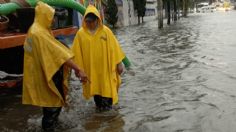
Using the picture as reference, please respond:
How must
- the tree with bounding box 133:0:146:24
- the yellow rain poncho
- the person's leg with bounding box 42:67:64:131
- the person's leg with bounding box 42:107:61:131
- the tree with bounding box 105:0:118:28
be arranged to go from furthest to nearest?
the tree with bounding box 133:0:146:24 → the tree with bounding box 105:0:118:28 → the person's leg with bounding box 42:107:61:131 → the person's leg with bounding box 42:67:64:131 → the yellow rain poncho

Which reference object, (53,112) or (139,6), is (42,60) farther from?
(139,6)

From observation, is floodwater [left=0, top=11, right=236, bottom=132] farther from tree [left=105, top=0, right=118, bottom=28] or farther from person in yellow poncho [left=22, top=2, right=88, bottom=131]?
tree [left=105, top=0, right=118, bottom=28]

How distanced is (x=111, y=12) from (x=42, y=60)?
3366 cm

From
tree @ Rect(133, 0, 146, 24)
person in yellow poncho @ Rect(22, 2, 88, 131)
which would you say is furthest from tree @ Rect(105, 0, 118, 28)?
person in yellow poncho @ Rect(22, 2, 88, 131)

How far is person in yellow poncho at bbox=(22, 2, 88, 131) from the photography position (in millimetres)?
6008

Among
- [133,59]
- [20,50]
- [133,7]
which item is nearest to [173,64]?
[133,59]

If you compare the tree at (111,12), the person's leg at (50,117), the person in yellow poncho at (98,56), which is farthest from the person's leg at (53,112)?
the tree at (111,12)

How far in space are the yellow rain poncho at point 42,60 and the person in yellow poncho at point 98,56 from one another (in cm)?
109

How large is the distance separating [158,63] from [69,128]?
6.83 meters

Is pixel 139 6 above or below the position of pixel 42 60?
below

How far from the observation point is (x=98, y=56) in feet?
23.7

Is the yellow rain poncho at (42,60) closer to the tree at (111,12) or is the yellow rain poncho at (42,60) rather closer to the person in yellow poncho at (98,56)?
the person in yellow poncho at (98,56)

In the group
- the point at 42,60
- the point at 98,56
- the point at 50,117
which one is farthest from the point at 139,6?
the point at 42,60

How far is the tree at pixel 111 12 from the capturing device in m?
39.4
